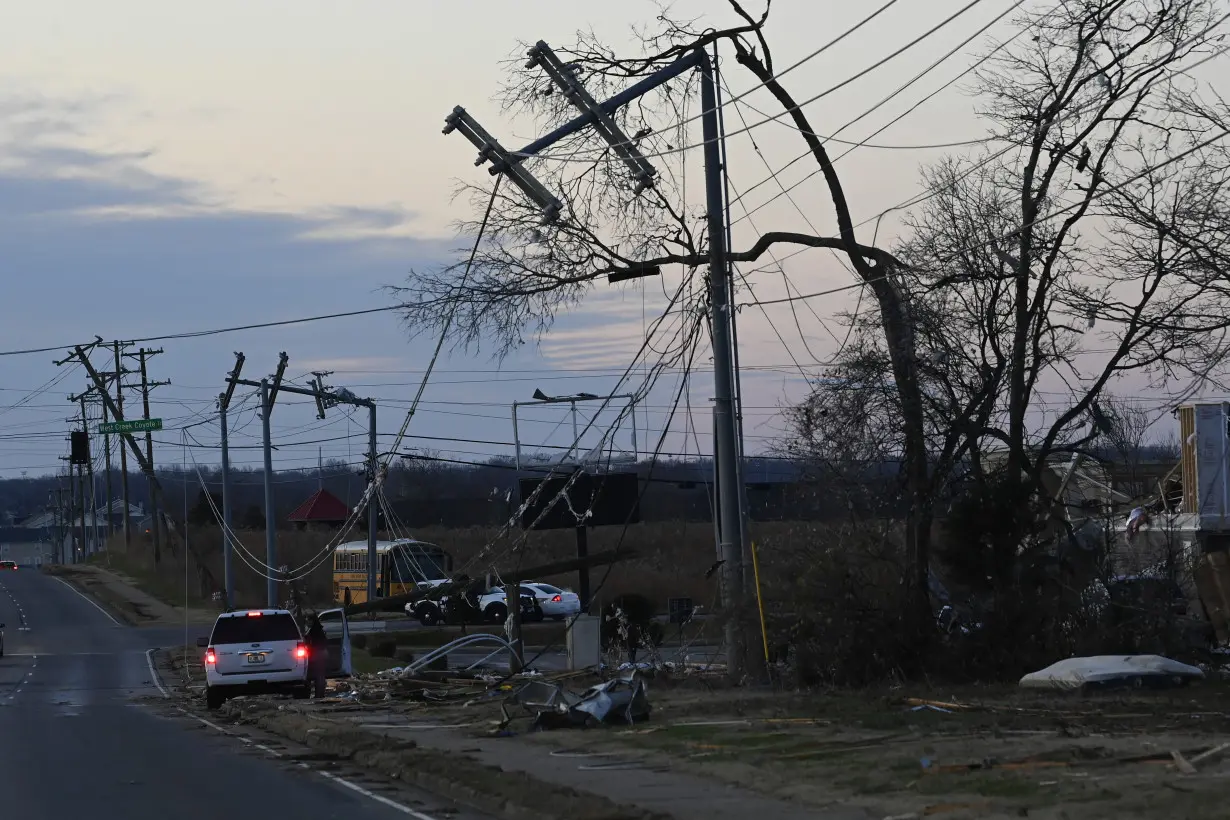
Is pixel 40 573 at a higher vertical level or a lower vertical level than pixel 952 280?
lower

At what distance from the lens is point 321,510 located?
99.2 meters

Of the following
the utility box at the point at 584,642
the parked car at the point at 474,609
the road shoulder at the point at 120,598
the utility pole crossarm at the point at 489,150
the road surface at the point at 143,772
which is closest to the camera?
the road surface at the point at 143,772

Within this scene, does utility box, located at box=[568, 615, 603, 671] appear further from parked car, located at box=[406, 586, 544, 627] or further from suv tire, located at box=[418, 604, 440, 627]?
suv tire, located at box=[418, 604, 440, 627]

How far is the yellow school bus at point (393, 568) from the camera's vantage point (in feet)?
204

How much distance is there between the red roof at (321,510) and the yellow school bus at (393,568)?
31.8m

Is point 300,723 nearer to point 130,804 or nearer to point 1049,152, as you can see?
point 130,804

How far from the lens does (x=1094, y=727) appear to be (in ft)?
43.9

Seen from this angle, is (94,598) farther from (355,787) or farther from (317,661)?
(355,787)

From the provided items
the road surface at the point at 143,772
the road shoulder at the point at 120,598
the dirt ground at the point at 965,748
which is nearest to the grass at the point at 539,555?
the road shoulder at the point at 120,598

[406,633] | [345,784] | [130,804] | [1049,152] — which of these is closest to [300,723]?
[345,784]

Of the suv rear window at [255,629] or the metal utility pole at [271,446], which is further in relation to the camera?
the metal utility pole at [271,446]

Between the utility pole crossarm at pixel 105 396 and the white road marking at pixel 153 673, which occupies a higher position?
the utility pole crossarm at pixel 105 396

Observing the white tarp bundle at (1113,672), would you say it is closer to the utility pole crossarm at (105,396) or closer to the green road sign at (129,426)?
the green road sign at (129,426)

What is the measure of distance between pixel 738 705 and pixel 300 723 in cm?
625
